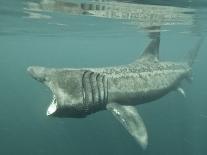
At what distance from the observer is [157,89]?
34.8 feet

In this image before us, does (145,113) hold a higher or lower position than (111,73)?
lower

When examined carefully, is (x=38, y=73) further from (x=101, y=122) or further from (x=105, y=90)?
(x=101, y=122)

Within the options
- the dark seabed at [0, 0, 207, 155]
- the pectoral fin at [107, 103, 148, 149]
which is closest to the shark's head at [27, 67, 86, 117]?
the pectoral fin at [107, 103, 148, 149]

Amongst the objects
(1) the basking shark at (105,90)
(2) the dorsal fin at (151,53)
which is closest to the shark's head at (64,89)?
(1) the basking shark at (105,90)

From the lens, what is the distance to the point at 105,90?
8.78 m

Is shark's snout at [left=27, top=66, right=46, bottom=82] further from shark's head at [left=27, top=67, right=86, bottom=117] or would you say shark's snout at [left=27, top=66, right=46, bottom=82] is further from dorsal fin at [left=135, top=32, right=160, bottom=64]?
dorsal fin at [left=135, top=32, right=160, bottom=64]

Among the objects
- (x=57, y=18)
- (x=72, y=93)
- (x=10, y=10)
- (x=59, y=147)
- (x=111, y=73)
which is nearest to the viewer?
(x=72, y=93)

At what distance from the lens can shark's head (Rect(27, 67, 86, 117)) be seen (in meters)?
7.98

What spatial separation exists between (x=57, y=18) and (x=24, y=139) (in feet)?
34.1

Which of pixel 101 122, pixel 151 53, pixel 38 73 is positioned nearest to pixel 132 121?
pixel 38 73

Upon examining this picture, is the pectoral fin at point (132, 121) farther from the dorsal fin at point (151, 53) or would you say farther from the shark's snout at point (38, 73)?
the dorsal fin at point (151, 53)

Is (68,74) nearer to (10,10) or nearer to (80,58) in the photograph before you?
(10,10)

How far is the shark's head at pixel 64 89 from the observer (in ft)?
26.2

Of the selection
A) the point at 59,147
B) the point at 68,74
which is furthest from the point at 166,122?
the point at 68,74
